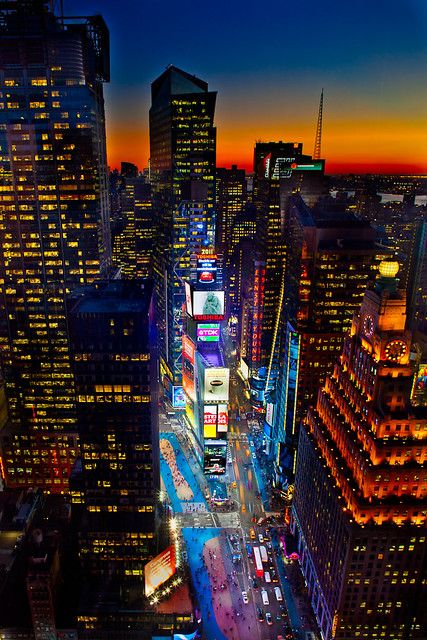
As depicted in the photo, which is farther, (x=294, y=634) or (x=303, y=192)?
(x=303, y=192)

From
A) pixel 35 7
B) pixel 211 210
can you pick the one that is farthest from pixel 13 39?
pixel 211 210

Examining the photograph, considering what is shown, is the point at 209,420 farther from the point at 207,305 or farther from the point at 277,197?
the point at 277,197

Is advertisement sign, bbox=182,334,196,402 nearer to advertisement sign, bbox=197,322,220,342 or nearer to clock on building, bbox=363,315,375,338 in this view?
advertisement sign, bbox=197,322,220,342

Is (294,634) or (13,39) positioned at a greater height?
(13,39)

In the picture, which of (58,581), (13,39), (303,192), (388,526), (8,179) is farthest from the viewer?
(303,192)

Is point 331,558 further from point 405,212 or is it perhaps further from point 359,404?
point 405,212

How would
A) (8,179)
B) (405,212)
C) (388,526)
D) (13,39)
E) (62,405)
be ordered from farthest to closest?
1. (405,212)
2. (62,405)
3. (8,179)
4. (13,39)
5. (388,526)
